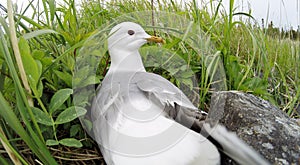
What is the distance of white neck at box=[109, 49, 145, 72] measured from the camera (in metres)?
0.66

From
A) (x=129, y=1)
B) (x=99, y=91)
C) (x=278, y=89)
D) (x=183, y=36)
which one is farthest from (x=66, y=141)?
(x=129, y=1)

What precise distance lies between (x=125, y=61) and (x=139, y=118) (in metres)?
0.12

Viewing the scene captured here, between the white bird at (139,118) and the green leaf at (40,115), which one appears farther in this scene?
the green leaf at (40,115)

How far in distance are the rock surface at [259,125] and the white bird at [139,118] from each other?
4 cm

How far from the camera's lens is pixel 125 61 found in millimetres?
664

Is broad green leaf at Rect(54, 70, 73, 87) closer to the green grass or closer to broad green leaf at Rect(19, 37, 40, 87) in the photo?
the green grass

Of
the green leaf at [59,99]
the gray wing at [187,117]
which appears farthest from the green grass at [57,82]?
the gray wing at [187,117]

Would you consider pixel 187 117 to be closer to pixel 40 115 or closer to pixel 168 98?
pixel 168 98

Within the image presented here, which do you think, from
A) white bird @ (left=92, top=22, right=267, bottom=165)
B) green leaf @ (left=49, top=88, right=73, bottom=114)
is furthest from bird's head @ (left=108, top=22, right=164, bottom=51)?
green leaf @ (left=49, top=88, right=73, bottom=114)

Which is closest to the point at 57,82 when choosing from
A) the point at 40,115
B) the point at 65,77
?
the point at 65,77

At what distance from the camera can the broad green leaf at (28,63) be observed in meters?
0.69

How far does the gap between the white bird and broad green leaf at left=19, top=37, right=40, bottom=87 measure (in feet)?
0.43

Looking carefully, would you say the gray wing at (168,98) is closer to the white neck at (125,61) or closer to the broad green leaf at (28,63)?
the white neck at (125,61)

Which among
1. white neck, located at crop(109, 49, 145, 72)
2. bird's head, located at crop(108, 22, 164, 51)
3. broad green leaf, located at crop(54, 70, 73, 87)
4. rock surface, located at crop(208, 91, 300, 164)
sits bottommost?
rock surface, located at crop(208, 91, 300, 164)
